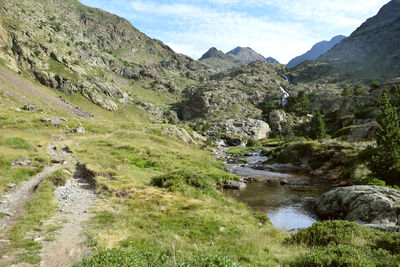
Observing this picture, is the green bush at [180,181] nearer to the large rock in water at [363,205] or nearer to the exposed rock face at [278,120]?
the large rock in water at [363,205]

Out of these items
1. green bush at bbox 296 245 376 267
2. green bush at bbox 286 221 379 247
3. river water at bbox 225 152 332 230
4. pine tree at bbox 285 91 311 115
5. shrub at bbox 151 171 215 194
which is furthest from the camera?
pine tree at bbox 285 91 311 115

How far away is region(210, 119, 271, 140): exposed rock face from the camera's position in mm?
164238

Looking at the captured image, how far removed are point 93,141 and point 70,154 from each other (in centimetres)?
1678

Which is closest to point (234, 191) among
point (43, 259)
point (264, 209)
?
point (264, 209)

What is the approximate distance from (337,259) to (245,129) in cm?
16221

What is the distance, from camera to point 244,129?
16862cm

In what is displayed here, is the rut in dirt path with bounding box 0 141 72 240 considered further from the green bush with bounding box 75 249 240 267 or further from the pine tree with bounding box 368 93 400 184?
the pine tree with bounding box 368 93 400 184

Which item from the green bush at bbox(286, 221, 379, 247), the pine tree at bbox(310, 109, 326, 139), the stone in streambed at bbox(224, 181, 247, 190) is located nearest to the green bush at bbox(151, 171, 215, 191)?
the stone in streambed at bbox(224, 181, 247, 190)

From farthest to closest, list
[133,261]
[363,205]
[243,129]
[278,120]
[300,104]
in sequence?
[300,104], [278,120], [243,129], [363,205], [133,261]

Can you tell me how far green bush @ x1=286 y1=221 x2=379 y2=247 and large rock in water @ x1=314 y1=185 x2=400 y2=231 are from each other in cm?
611

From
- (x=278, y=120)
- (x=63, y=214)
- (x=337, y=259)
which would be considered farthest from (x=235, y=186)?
(x=278, y=120)

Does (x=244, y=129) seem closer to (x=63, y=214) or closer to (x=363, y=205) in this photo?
(x=363, y=205)

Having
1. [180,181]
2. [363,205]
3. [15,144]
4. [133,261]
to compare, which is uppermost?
[133,261]

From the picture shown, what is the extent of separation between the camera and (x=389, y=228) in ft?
50.3
